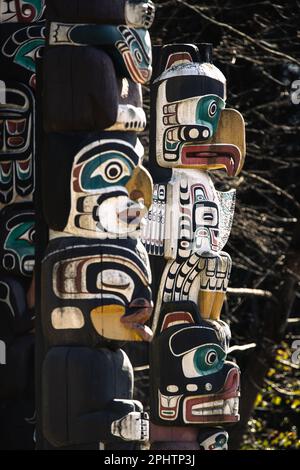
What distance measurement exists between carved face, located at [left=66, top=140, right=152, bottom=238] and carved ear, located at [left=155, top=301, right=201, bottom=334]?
89.9 inches

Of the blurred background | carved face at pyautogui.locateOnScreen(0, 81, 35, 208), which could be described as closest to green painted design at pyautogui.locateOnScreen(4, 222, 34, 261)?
carved face at pyautogui.locateOnScreen(0, 81, 35, 208)

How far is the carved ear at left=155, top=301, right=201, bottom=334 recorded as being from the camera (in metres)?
12.8

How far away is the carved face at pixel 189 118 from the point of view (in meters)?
13.0

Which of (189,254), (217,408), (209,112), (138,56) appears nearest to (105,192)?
(138,56)

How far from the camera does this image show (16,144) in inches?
473

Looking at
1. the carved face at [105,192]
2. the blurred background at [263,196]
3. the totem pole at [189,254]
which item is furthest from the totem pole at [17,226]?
the blurred background at [263,196]

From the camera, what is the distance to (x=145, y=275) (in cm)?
1049

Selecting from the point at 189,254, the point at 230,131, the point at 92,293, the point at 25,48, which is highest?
the point at 25,48

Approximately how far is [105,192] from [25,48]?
2.16 metres

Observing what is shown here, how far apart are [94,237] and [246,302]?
10.4 metres

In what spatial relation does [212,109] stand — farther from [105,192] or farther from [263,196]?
[263,196]

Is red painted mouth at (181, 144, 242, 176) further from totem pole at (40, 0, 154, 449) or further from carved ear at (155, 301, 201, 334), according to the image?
totem pole at (40, 0, 154, 449)
